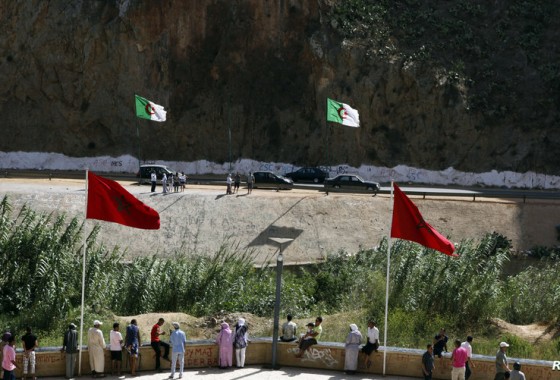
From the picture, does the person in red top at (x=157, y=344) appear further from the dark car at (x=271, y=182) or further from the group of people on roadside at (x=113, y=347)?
the dark car at (x=271, y=182)

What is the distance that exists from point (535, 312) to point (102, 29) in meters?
40.6

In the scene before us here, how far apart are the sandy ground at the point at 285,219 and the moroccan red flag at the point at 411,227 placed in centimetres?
1859

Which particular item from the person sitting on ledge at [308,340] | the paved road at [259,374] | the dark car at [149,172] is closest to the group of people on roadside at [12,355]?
the paved road at [259,374]

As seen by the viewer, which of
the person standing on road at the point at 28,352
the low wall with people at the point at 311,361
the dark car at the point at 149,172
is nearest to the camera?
the person standing on road at the point at 28,352

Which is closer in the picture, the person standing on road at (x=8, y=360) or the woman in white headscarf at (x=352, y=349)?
the person standing on road at (x=8, y=360)

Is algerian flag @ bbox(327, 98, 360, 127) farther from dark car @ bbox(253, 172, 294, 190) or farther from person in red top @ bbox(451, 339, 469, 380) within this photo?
person in red top @ bbox(451, 339, 469, 380)

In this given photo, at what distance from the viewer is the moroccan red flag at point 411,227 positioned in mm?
21767

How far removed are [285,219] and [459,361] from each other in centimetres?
2445

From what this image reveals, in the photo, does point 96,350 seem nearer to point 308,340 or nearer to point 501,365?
Result: point 308,340

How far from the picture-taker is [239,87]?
60812 mm

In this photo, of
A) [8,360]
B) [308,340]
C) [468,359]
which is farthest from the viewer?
[308,340]

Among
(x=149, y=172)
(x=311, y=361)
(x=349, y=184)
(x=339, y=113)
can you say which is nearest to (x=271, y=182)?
(x=349, y=184)

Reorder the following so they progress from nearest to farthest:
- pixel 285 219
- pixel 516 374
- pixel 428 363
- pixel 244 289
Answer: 1. pixel 516 374
2. pixel 428 363
3. pixel 244 289
4. pixel 285 219

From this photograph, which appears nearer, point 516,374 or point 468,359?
point 516,374
